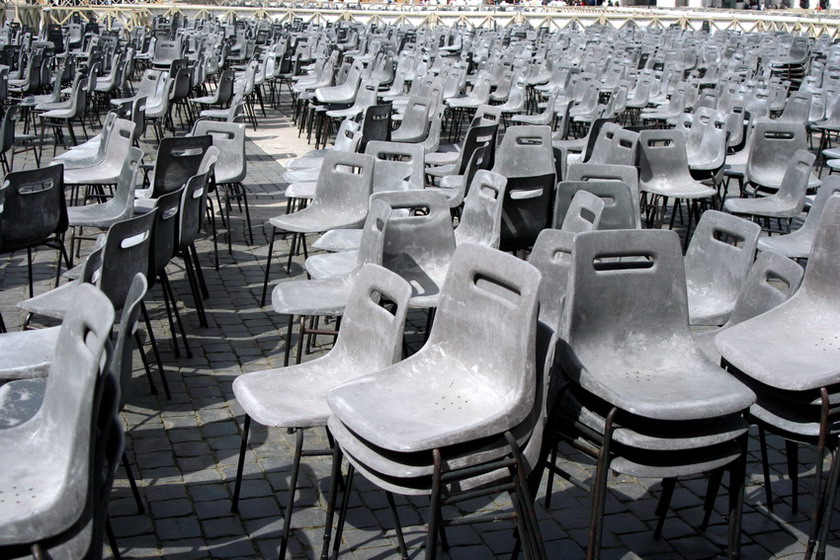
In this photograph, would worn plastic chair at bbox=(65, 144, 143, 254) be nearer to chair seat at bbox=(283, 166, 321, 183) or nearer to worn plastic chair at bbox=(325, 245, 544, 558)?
chair seat at bbox=(283, 166, 321, 183)

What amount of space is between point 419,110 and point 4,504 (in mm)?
8662

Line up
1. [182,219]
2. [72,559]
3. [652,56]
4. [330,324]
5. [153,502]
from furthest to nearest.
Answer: [652,56], [330,324], [182,219], [153,502], [72,559]

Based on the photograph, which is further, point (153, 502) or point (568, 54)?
point (568, 54)

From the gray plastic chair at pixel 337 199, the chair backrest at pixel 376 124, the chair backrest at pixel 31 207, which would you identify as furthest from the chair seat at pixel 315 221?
the chair backrest at pixel 376 124

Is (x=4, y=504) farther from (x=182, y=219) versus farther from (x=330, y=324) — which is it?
(x=330, y=324)

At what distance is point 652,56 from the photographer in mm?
20875

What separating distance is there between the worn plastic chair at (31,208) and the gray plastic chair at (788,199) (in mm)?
5093

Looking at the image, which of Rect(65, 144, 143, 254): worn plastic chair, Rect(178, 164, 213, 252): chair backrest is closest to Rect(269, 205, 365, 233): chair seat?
Rect(178, 164, 213, 252): chair backrest

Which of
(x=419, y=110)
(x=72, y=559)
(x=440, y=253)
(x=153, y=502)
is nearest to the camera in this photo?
(x=72, y=559)

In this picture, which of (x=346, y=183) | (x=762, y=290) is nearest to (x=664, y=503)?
(x=762, y=290)

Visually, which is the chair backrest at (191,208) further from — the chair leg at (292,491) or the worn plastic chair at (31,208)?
the chair leg at (292,491)

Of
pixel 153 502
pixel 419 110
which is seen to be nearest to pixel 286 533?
pixel 153 502

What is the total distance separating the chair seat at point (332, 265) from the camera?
5.63 metres

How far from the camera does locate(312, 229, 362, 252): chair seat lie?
20.7 feet
